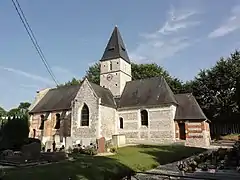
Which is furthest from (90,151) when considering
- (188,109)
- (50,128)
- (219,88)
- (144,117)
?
(219,88)

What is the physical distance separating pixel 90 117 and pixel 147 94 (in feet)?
27.4

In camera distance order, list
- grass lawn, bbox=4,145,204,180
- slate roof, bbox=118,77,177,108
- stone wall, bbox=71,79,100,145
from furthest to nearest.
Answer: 1. slate roof, bbox=118,77,177,108
2. stone wall, bbox=71,79,100,145
3. grass lawn, bbox=4,145,204,180

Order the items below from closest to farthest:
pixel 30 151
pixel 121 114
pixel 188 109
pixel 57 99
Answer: pixel 30 151 → pixel 188 109 → pixel 121 114 → pixel 57 99

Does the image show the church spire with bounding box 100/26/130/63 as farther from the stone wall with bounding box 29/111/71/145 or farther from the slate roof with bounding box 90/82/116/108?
the stone wall with bounding box 29/111/71/145

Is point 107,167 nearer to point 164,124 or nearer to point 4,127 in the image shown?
point 4,127

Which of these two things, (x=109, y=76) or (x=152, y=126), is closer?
(x=152, y=126)

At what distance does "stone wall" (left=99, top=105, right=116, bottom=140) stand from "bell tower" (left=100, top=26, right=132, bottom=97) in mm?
4545

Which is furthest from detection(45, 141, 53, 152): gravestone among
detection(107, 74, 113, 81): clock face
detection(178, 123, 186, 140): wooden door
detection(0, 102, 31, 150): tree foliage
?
detection(107, 74, 113, 81): clock face

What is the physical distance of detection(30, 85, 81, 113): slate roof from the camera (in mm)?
34941

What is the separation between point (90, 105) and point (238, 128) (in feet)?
76.8

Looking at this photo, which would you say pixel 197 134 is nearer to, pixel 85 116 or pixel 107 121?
pixel 107 121

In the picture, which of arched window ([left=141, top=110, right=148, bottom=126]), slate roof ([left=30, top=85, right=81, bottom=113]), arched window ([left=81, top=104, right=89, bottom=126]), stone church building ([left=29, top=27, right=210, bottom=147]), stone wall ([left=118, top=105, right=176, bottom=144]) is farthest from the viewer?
slate roof ([left=30, top=85, right=81, bottom=113])

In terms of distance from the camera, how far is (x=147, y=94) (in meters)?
32.0

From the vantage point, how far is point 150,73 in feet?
166
